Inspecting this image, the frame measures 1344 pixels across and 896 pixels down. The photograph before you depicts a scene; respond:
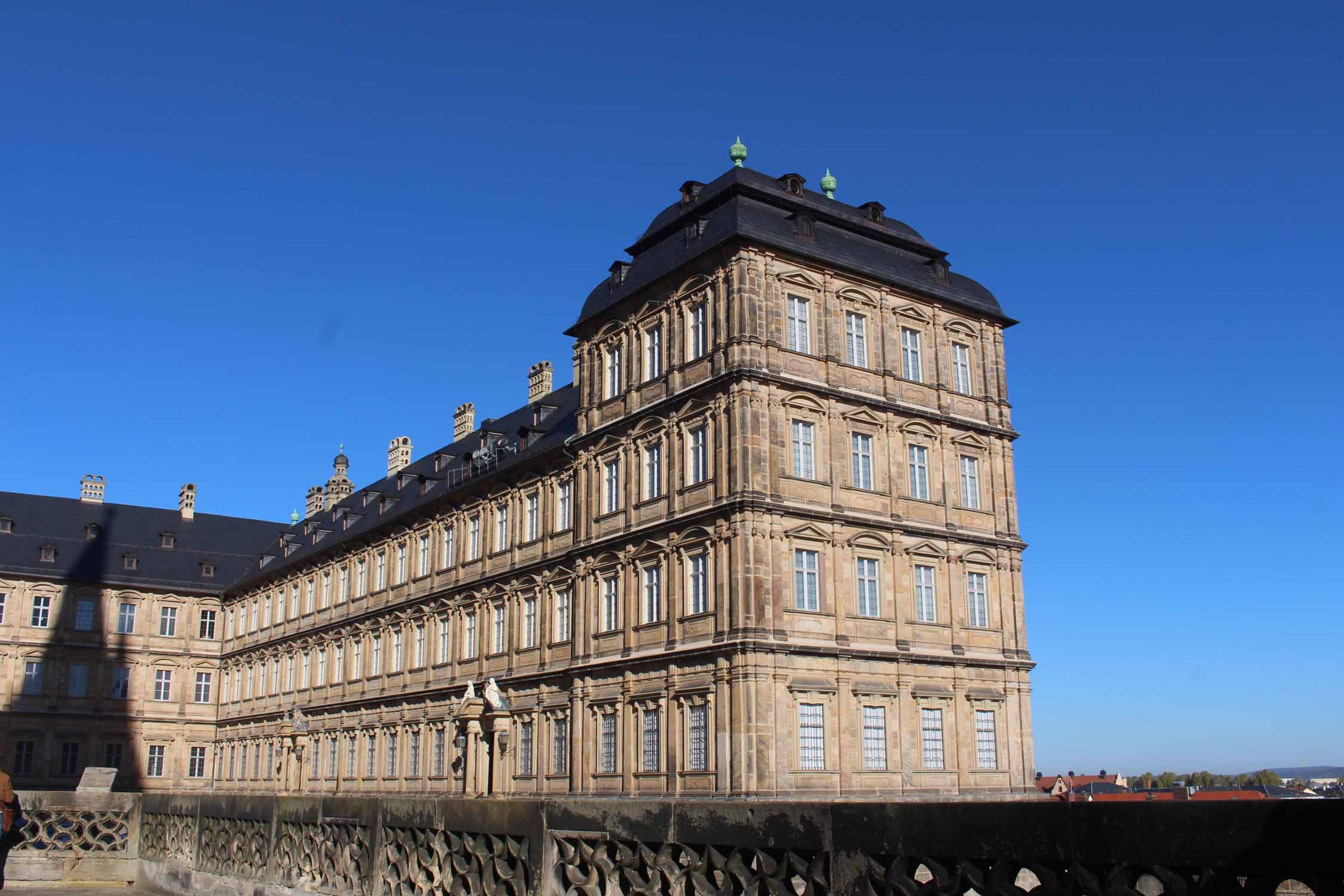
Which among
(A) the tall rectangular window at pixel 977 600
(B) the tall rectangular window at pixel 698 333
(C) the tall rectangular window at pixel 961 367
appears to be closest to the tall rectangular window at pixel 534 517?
(B) the tall rectangular window at pixel 698 333

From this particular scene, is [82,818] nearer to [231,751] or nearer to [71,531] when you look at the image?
[231,751]

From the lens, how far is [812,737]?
30.5 m

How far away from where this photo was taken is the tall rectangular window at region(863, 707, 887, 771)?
3134cm

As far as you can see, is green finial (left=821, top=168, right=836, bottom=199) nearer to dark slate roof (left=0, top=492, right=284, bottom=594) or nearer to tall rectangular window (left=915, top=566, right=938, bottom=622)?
tall rectangular window (left=915, top=566, right=938, bottom=622)

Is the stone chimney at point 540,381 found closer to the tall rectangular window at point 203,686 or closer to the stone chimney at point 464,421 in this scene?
the stone chimney at point 464,421

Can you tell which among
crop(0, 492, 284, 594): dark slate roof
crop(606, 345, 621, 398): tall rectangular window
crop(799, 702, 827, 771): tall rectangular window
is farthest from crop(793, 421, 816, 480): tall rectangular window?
crop(0, 492, 284, 594): dark slate roof

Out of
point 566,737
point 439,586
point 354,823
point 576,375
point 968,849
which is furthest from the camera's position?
point 439,586

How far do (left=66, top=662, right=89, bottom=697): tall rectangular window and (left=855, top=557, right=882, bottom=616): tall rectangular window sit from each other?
52173 mm

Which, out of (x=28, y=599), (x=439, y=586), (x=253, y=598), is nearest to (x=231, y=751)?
(x=253, y=598)

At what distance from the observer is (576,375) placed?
132ft

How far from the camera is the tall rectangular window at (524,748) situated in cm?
3956

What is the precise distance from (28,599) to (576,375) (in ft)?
141

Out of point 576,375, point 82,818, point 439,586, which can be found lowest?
point 82,818

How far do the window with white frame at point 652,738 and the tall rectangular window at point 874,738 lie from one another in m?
5.22
